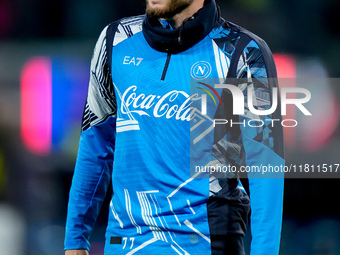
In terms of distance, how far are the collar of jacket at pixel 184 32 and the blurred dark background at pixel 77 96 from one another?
6319mm

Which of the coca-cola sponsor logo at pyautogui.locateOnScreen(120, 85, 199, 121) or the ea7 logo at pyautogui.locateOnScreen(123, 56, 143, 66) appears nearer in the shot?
the coca-cola sponsor logo at pyautogui.locateOnScreen(120, 85, 199, 121)

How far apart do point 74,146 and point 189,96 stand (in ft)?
21.9

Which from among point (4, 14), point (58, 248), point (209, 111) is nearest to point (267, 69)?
point (209, 111)

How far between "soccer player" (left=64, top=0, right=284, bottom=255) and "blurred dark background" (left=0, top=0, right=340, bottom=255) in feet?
20.5

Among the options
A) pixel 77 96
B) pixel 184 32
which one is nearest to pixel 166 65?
pixel 184 32

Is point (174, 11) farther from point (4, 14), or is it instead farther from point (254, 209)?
point (4, 14)

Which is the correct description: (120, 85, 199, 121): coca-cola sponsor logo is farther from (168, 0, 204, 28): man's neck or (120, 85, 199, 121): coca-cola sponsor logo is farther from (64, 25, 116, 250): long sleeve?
(168, 0, 204, 28): man's neck

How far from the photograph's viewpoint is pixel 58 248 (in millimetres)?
8148

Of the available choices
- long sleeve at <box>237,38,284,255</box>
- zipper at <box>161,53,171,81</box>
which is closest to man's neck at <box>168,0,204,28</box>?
zipper at <box>161,53,171,81</box>

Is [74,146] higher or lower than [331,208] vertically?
higher

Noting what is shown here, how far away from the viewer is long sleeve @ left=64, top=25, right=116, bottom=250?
102 inches

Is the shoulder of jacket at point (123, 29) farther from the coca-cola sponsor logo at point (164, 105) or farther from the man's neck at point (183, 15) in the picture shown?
the coca-cola sponsor logo at point (164, 105)

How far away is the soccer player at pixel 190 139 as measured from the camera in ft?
7.54

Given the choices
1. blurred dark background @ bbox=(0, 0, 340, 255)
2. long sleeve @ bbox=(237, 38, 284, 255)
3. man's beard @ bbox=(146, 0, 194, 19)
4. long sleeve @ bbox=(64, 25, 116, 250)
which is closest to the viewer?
long sleeve @ bbox=(237, 38, 284, 255)
